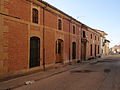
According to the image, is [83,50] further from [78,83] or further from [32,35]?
[78,83]

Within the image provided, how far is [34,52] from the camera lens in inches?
531

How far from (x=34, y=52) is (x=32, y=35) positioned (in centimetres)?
149

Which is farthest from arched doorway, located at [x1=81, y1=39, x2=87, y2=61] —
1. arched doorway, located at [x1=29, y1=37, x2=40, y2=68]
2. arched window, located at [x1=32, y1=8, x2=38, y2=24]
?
arched window, located at [x1=32, y1=8, x2=38, y2=24]

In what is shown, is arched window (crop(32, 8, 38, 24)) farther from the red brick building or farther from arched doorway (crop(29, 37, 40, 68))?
arched doorway (crop(29, 37, 40, 68))

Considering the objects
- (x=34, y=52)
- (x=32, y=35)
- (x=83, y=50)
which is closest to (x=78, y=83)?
(x=34, y=52)

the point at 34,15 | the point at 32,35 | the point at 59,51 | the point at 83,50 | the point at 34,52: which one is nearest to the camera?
the point at 32,35

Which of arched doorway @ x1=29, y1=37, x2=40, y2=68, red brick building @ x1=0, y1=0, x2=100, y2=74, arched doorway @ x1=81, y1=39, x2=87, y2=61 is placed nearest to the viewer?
red brick building @ x1=0, y1=0, x2=100, y2=74

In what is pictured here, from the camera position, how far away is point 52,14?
653 inches

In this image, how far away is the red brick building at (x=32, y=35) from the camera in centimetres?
1028

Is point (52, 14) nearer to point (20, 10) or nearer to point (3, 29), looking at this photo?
point (20, 10)

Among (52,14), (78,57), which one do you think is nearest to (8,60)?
(52,14)

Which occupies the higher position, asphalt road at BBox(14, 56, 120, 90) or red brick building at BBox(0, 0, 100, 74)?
red brick building at BBox(0, 0, 100, 74)

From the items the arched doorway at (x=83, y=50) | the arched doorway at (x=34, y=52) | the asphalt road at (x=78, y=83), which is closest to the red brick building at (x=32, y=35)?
the arched doorway at (x=34, y=52)

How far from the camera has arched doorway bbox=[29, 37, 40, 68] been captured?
1311cm
